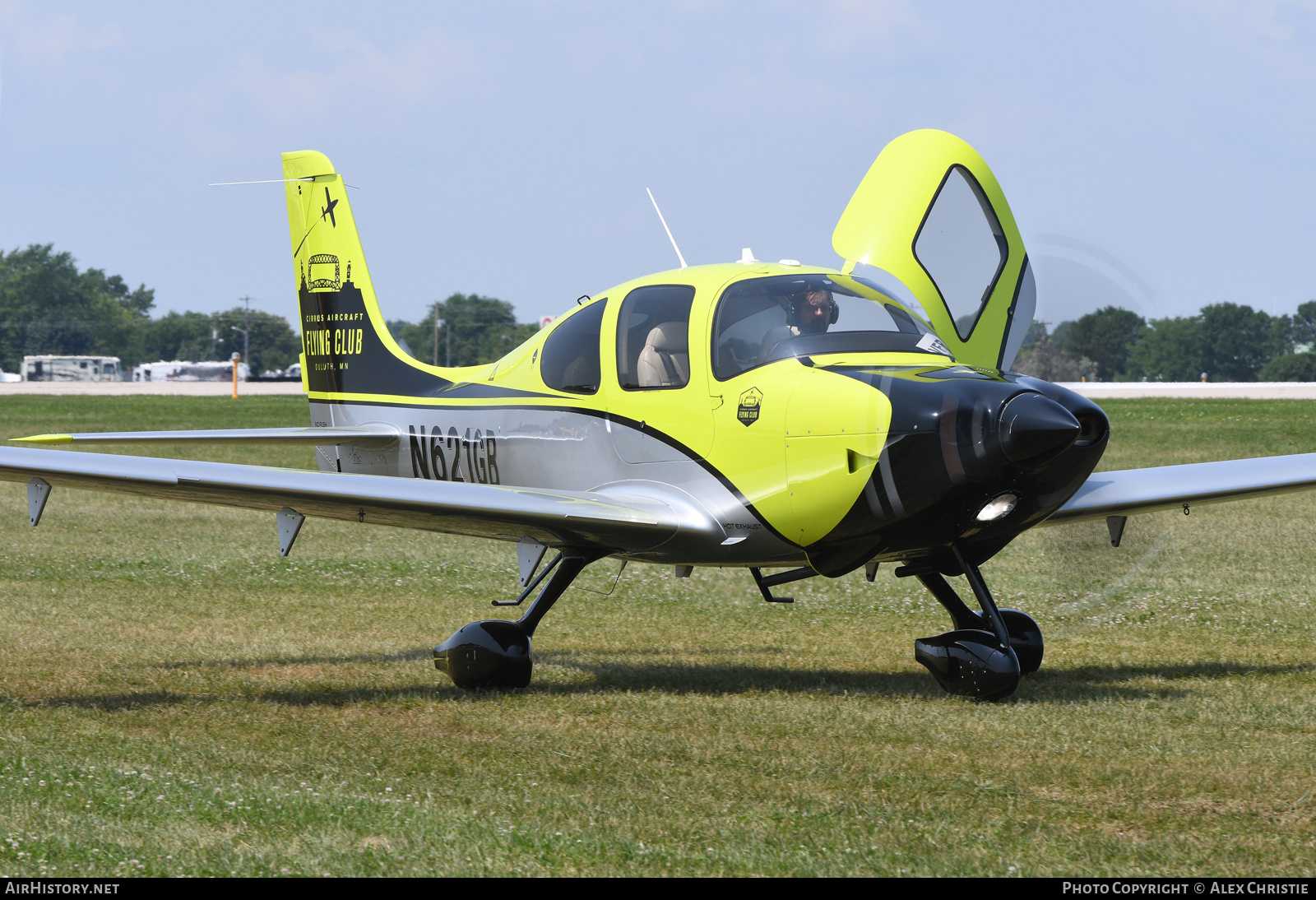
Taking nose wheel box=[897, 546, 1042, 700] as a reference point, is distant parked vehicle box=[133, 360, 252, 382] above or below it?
below

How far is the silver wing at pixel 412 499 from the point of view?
23.3 feet

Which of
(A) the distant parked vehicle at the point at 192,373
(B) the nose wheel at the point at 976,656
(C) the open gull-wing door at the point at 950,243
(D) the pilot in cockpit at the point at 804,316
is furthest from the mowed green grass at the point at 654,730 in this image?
(A) the distant parked vehicle at the point at 192,373

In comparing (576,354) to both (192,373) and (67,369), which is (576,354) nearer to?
(192,373)

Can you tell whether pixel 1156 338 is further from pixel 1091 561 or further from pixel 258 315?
pixel 258 315

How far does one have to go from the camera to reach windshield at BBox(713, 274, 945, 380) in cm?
749

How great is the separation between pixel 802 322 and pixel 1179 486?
2.85 meters

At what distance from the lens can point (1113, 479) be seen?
28.1ft

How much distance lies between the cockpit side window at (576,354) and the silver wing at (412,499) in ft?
2.53

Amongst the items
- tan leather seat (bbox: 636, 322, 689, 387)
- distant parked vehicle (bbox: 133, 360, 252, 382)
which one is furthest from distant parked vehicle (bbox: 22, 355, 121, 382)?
tan leather seat (bbox: 636, 322, 689, 387)

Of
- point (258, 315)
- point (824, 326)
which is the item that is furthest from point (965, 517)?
point (258, 315)

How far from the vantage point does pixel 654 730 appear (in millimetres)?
6945

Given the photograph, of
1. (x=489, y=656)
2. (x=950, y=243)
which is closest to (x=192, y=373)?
(x=489, y=656)

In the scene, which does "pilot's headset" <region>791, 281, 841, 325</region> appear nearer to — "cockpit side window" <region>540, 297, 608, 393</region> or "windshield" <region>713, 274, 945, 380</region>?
"windshield" <region>713, 274, 945, 380</region>

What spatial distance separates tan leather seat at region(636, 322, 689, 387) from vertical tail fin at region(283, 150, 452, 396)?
12.3 ft
